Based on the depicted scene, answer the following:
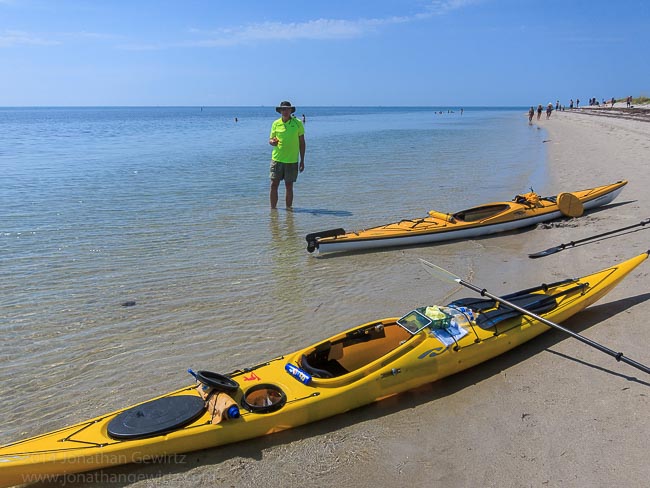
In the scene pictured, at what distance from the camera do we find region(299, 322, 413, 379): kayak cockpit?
461 centimetres

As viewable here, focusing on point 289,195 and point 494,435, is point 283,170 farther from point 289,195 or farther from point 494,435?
point 494,435

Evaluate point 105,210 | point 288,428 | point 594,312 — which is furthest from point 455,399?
point 105,210

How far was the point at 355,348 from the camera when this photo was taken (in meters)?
4.77

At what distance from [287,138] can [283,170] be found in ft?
2.35

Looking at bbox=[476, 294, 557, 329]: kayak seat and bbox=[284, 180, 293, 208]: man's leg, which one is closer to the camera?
bbox=[476, 294, 557, 329]: kayak seat

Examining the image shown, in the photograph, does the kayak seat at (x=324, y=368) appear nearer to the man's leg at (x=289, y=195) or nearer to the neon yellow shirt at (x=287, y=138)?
the neon yellow shirt at (x=287, y=138)

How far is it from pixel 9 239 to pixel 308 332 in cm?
682

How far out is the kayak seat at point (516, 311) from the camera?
5030 mm

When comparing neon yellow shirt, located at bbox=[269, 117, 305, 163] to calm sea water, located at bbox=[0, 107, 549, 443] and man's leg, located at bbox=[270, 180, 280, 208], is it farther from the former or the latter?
calm sea water, located at bbox=[0, 107, 549, 443]

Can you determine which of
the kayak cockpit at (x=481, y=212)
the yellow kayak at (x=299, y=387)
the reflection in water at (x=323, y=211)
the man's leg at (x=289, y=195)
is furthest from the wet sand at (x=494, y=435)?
the man's leg at (x=289, y=195)

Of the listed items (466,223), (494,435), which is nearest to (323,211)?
(466,223)

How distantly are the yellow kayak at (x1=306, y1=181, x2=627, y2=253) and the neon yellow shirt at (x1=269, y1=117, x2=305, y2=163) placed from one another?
264 cm

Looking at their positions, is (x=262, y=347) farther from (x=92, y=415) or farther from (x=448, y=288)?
(x=448, y=288)

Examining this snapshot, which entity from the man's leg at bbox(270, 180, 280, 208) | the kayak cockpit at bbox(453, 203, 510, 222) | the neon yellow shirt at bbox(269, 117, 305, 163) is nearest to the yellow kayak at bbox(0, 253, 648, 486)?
the kayak cockpit at bbox(453, 203, 510, 222)
